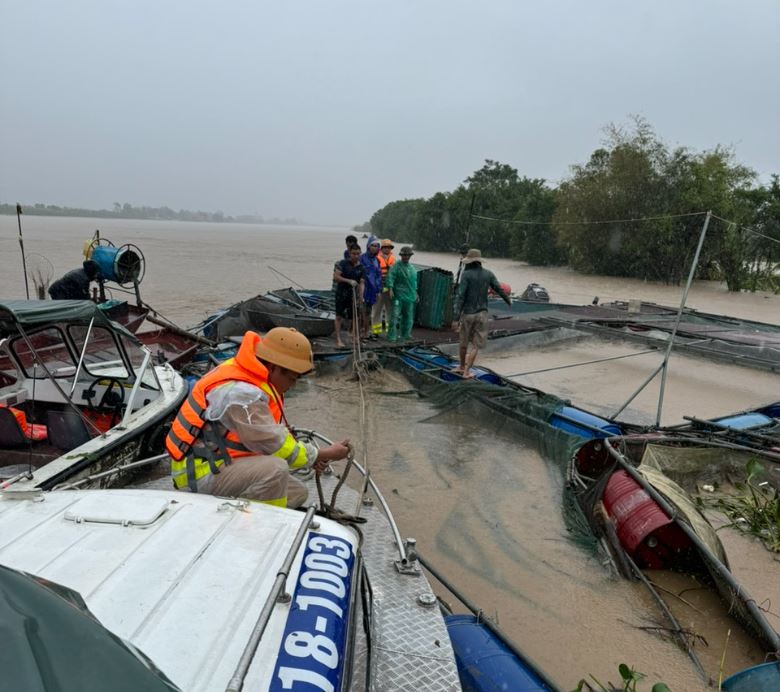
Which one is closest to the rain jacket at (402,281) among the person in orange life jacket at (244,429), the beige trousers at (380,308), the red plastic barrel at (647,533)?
the beige trousers at (380,308)

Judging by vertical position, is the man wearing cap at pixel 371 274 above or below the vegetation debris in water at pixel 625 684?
above

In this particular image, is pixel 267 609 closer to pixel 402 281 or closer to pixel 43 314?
pixel 43 314

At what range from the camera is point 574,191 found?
105 feet

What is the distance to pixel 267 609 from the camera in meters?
1.79

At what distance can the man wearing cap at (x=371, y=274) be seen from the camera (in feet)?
32.5

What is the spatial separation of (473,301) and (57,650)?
24.9ft

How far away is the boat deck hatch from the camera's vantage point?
2.38 metres

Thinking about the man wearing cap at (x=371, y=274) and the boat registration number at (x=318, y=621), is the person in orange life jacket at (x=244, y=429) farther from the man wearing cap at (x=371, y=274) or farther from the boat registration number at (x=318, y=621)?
the man wearing cap at (x=371, y=274)

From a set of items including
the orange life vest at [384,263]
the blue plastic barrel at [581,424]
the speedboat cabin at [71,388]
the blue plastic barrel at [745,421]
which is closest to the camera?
the speedboat cabin at [71,388]

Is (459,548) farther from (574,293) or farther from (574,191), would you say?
(574,191)

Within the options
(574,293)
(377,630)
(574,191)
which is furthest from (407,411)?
(574,191)

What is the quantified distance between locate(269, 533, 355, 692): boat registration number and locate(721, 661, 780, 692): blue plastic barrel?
214 centimetres

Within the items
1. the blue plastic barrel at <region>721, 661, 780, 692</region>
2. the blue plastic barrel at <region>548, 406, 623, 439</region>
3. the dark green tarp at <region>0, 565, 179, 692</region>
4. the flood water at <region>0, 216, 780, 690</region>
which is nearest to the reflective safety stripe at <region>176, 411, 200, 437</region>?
the flood water at <region>0, 216, 780, 690</region>

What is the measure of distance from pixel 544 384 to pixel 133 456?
710cm
